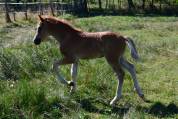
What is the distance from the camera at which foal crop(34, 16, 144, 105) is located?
388 inches

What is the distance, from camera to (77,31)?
10.4m

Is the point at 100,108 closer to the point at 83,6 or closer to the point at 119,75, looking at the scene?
the point at 119,75

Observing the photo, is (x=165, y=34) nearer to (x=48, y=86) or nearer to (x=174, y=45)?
(x=174, y=45)

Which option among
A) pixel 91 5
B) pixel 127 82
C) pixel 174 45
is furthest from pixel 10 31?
pixel 91 5

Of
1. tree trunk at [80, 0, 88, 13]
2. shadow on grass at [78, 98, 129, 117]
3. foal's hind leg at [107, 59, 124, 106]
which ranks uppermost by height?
foal's hind leg at [107, 59, 124, 106]

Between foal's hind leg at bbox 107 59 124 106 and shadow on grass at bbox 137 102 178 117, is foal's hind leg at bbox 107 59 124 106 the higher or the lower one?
the higher one

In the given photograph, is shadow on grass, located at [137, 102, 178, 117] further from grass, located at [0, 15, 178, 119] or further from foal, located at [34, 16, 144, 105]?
foal, located at [34, 16, 144, 105]

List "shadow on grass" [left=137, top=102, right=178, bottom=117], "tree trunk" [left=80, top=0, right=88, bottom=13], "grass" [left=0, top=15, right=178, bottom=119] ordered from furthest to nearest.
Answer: "tree trunk" [left=80, top=0, right=88, bottom=13] < "shadow on grass" [left=137, top=102, right=178, bottom=117] < "grass" [left=0, top=15, right=178, bottom=119]

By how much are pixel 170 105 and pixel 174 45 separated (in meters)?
8.46

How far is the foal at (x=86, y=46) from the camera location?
9.84 m

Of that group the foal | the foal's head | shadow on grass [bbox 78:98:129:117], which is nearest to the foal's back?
the foal

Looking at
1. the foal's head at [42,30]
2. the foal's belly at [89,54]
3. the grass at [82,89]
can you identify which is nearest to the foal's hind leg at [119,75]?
the grass at [82,89]

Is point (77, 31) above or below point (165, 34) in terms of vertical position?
above

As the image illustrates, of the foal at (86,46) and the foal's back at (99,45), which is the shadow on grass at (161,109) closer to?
the foal at (86,46)
